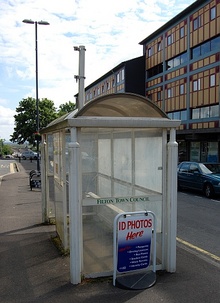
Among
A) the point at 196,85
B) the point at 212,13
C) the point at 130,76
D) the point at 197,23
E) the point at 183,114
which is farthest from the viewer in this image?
the point at 130,76

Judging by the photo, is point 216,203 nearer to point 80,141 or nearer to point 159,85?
point 80,141

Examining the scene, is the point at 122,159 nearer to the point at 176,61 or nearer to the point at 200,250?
the point at 200,250

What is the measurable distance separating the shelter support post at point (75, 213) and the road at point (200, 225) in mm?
2403

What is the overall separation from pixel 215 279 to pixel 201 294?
1.73ft

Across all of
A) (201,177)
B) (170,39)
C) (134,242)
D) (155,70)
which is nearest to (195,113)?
(170,39)

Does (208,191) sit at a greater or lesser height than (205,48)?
lesser

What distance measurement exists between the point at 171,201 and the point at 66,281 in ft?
6.01

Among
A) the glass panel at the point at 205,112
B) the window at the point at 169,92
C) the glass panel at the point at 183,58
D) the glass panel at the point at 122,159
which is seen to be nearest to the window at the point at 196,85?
the glass panel at the point at 205,112

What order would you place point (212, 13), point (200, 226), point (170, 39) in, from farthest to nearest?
1. point (170, 39)
2. point (212, 13)
3. point (200, 226)

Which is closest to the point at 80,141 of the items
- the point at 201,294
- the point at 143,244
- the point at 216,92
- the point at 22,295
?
the point at 143,244

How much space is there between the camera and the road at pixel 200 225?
574 cm

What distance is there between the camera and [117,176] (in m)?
5.13

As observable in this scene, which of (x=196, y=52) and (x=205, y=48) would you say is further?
(x=196, y=52)

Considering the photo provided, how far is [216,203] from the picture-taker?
10859 millimetres
